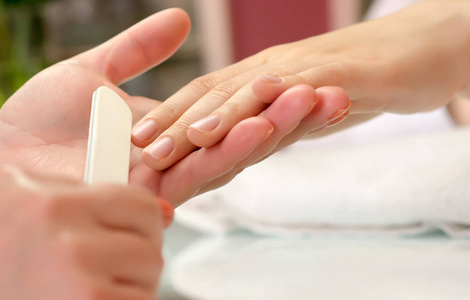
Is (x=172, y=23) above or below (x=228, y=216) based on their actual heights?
above

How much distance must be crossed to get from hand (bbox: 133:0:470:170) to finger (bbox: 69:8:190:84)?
0.11 metres

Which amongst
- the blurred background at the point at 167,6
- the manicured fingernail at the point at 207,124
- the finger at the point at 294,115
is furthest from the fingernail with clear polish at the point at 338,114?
the blurred background at the point at 167,6

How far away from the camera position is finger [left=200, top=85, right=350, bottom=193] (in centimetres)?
49

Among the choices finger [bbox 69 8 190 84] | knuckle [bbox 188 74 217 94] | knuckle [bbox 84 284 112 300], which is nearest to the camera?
knuckle [bbox 84 284 112 300]

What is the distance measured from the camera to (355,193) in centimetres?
88

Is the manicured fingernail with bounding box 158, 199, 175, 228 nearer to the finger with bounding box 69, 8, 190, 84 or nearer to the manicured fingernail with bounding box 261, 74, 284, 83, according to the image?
the manicured fingernail with bounding box 261, 74, 284, 83

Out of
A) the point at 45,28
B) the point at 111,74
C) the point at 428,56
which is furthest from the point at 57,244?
the point at 45,28

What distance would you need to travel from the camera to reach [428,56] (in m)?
0.73

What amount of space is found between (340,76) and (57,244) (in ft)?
1.34

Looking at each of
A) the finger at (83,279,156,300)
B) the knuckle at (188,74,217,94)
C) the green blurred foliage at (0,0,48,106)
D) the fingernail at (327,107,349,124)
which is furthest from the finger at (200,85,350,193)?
the green blurred foliage at (0,0,48,106)

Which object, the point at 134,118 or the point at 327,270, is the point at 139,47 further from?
the point at 327,270

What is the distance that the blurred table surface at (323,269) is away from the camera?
0.61 metres

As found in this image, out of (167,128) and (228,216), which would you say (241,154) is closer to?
(167,128)

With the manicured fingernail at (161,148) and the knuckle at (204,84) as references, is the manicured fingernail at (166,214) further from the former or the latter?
the knuckle at (204,84)
